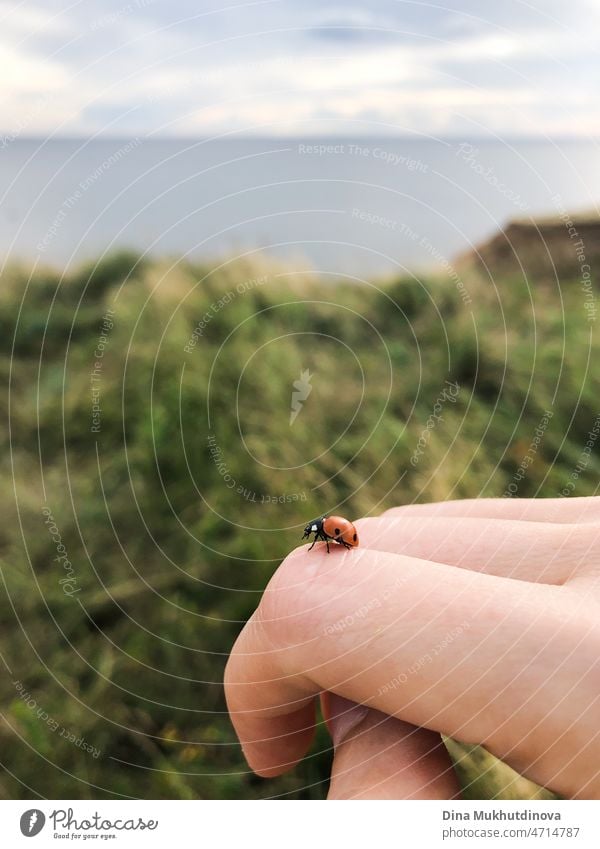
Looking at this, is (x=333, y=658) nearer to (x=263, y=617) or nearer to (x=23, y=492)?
(x=263, y=617)

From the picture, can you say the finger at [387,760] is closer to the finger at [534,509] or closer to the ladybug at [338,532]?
the ladybug at [338,532]
